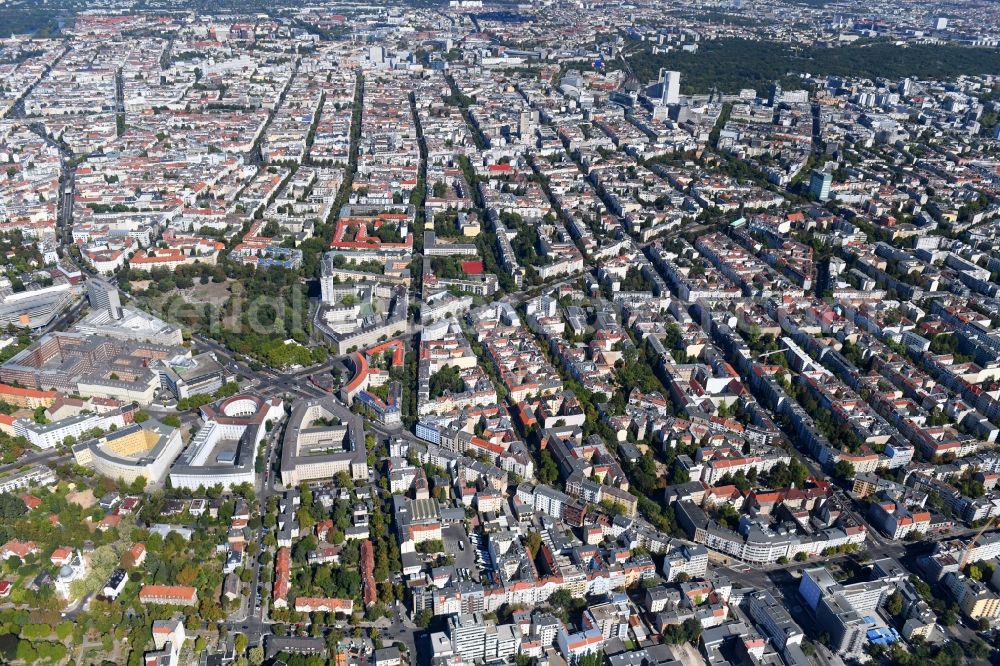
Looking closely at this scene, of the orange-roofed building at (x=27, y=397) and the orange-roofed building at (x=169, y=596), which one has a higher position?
the orange-roofed building at (x=27, y=397)

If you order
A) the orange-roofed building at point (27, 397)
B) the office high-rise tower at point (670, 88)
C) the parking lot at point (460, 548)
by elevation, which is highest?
the office high-rise tower at point (670, 88)

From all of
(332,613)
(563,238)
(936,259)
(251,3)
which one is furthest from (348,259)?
(251,3)

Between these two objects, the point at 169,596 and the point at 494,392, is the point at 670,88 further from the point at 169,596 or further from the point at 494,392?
the point at 169,596

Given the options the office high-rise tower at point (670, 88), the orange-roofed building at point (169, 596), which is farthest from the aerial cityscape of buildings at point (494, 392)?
the office high-rise tower at point (670, 88)

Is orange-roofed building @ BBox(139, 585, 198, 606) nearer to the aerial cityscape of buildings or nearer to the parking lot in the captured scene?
the aerial cityscape of buildings

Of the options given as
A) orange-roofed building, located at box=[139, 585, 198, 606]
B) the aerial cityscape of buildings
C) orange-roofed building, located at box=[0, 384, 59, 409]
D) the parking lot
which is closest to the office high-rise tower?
the aerial cityscape of buildings

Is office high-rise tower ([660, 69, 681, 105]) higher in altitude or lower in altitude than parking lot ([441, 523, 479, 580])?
higher

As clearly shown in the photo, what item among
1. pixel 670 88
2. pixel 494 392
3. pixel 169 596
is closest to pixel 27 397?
pixel 169 596

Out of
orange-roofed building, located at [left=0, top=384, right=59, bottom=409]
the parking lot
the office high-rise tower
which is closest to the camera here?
the parking lot

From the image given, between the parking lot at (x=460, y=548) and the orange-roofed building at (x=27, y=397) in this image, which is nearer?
the parking lot at (x=460, y=548)

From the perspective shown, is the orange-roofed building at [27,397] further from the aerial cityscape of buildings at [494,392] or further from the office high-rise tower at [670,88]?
the office high-rise tower at [670,88]
